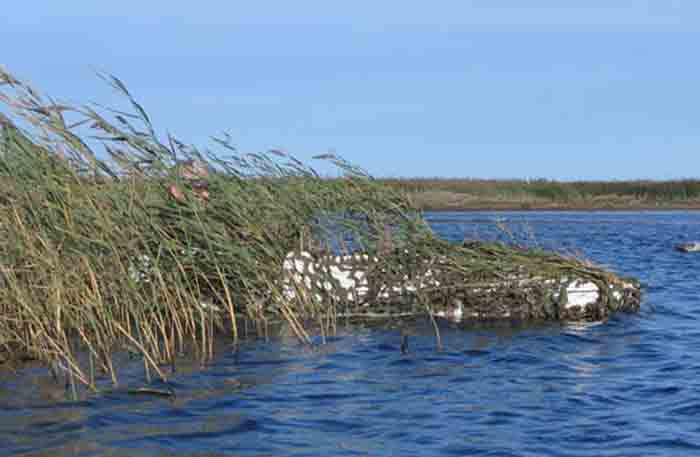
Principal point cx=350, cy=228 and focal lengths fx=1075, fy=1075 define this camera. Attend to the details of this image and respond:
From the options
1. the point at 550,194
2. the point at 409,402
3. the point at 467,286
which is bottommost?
the point at 409,402

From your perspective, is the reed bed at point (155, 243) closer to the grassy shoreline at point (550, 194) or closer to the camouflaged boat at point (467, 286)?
the camouflaged boat at point (467, 286)

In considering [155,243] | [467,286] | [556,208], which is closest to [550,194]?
[556,208]

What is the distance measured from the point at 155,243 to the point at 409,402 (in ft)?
9.70

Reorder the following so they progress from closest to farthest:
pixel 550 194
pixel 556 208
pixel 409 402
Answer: pixel 409 402 < pixel 556 208 < pixel 550 194

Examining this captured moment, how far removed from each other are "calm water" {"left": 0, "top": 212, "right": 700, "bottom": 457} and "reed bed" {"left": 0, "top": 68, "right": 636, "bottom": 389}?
439 mm

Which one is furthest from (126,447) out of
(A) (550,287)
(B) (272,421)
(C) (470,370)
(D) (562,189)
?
(D) (562,189)

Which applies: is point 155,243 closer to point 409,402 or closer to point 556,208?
point 409,402

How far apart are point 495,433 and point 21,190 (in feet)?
13.9

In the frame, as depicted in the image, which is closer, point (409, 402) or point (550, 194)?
point (409, 402)

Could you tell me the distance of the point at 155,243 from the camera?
32.5 feet

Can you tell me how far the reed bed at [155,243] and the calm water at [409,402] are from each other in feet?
1.44

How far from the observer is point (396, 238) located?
12.2 metres

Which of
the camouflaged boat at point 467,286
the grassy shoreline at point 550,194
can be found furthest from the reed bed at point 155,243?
the grassy shoreline at point 550,194

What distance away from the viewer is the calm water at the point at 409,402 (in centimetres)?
723
